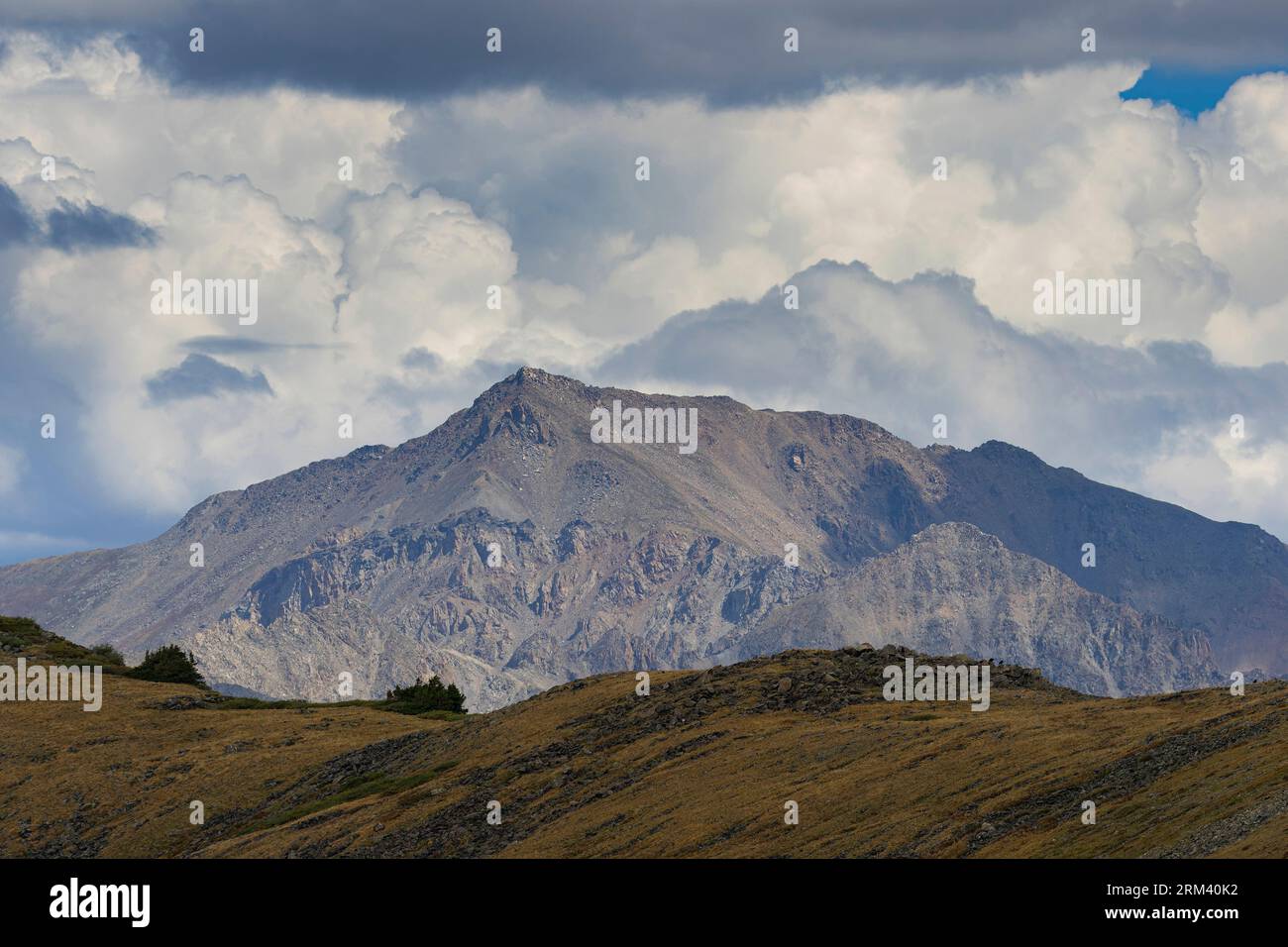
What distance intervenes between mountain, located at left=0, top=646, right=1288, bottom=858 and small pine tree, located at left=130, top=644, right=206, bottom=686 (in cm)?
1762

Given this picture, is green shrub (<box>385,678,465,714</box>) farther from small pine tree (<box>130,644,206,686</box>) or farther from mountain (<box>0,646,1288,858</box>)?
small pine tree (<box>130,644,206,686</box>)

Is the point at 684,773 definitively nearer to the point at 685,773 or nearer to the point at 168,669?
the point at 685,773

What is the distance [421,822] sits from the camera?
104625 millimetres

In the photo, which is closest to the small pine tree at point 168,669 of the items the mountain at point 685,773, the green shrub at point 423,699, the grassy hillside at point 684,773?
the mountain at point 685,773

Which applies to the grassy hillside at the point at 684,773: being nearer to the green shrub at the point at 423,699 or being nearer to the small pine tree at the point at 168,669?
the green shrub at the point at 423,699

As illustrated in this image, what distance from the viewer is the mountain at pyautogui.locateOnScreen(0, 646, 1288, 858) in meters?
75.9

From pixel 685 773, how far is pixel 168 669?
291 feet

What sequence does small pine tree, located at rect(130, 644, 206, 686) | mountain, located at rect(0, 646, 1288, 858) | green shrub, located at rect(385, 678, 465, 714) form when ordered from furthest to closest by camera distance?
1. small pine tree, located at rect(130, 644, 206, 686)
2. green shrub, located at rect(385, 678, 465, 714)
3. mountain, located at rect(0, 646, 1288, 858)

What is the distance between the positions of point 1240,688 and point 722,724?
31.6 m

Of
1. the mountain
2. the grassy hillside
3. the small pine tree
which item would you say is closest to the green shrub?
the grassy hillside

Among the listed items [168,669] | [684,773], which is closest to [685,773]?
[684,773]

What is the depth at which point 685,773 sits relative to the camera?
10200 centimetres
